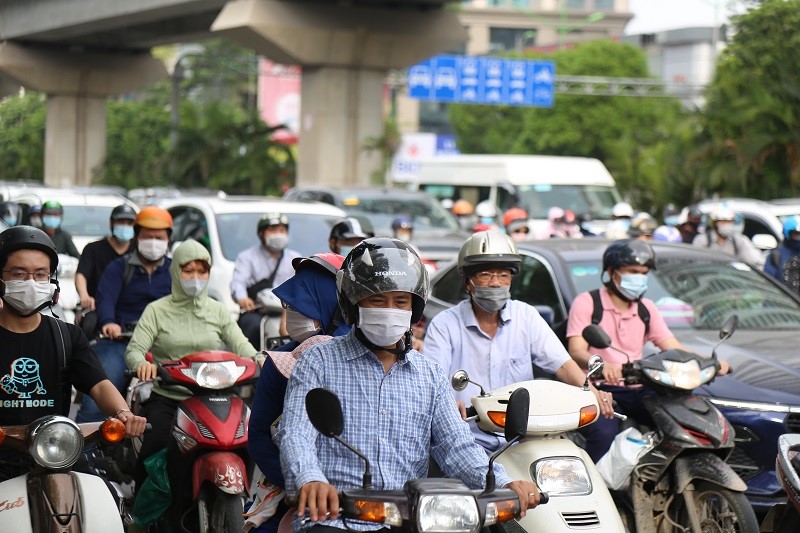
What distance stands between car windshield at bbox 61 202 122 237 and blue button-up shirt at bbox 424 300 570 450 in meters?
11.7

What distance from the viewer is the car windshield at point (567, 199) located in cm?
2342

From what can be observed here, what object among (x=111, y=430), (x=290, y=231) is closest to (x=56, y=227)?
(x=290, y=231)

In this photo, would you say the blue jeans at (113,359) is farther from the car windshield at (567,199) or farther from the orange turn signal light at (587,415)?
the car windshield at (567,199)

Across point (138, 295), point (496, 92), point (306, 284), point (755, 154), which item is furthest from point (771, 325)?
point (496, 92)

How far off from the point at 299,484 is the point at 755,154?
1044 inches

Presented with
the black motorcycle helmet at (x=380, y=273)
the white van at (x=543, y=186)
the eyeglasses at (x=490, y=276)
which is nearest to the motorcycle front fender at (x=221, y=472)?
the eyeglasses at (x=490, y=276)

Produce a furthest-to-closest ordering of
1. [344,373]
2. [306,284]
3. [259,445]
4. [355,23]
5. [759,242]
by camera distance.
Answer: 1. [355,23]
2. [759,242]
3. [306,284]
4. [259,445]
5. [344,373]

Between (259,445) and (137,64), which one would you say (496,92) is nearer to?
(137,64)

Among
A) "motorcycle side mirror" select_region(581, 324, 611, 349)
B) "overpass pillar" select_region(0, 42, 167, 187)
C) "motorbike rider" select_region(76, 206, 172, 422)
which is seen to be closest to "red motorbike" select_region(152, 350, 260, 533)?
"motorcycle side mirror" select_region(581, 324, 611, 349)

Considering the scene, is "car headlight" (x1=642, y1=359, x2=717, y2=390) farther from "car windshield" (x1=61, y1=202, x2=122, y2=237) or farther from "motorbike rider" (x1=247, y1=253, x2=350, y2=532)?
"car windshield" (x1=61, y1=202, x2=122, y2=237)

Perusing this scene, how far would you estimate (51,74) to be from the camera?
5016cm

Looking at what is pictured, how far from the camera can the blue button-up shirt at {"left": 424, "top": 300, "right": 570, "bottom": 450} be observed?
6.85 meters

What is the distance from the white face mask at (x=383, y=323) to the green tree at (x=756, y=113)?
18600mm

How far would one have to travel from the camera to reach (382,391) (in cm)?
467
